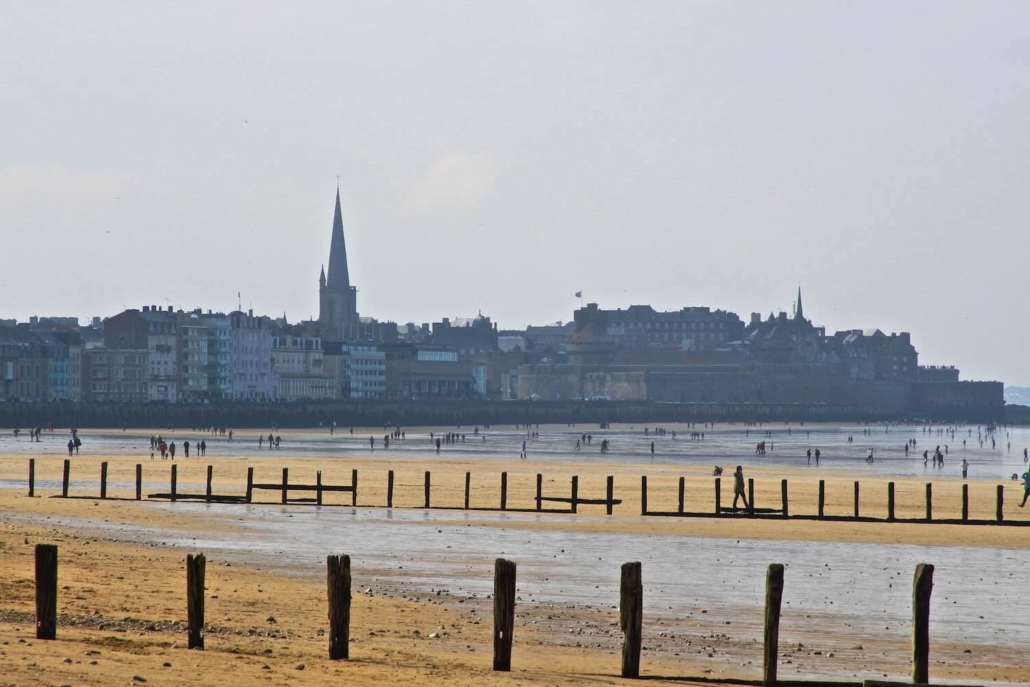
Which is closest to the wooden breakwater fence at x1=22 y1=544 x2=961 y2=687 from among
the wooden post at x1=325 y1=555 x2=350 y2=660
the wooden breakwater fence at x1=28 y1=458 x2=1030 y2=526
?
the wooden post at x1=325 y1=555 x2=350 y2=660

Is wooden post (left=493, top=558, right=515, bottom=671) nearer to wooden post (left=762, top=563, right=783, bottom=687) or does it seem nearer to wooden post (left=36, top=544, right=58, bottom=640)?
wooden post (left=762, top=563, right=783, bottom=687)

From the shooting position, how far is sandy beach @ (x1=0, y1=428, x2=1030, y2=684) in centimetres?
1572

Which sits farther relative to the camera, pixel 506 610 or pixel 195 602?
pixel 195 602

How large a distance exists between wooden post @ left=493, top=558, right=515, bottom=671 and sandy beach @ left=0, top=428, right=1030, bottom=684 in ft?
0.80

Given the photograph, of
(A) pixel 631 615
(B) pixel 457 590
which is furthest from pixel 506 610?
(B) pixel 457 590

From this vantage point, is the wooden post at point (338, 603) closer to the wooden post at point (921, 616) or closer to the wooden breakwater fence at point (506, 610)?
the wooden breakwater fence at point (506, 610)

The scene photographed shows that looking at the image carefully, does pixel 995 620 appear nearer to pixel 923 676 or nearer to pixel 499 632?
pixel 923 676

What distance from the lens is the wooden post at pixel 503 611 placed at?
14758 mm

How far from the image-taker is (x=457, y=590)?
906 inches

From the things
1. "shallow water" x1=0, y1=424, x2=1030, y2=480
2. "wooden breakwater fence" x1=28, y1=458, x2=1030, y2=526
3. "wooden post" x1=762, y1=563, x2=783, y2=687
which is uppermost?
"wooden post" x1=762, y1=563, x2=783, y2=687

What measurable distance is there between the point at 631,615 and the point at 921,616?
110 inches

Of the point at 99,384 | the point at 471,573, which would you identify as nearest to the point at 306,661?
the point at 471,573

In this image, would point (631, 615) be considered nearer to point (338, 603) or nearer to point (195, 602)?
point (338, 603)

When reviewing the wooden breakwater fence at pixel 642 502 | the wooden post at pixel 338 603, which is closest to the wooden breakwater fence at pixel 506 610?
the wooden post at pixel 338 603
